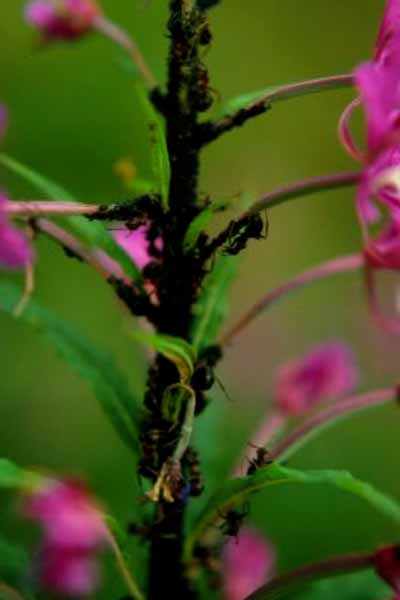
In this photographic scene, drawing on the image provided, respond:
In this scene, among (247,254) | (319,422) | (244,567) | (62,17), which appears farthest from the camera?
(247,254)

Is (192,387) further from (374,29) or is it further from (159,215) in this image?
(374,29)

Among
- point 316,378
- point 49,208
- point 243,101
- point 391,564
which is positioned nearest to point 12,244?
point 49,208

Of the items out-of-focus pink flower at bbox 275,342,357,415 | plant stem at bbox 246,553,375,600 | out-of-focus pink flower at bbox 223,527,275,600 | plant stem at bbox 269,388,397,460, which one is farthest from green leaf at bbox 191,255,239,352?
out-of-focus pink flower at bbox 223,527,275,600

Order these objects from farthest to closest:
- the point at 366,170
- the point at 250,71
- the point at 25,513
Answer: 1. the point at 250,71
2. the point at 25,513
3. the point at 366,170

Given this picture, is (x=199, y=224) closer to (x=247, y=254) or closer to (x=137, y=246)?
(x=137, y=246)

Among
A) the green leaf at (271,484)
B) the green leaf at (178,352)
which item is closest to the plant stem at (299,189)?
the green leaf at (178,352)

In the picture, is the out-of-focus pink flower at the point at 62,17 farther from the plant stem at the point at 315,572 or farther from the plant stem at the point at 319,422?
the plant stem at the point at 315,572

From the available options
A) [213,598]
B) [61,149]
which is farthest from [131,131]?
[213,598]
